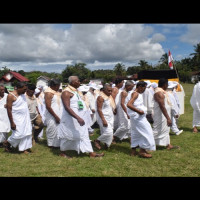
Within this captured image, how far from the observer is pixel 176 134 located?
809cm

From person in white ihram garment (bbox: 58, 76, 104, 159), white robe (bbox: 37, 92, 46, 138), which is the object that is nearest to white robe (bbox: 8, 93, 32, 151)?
person in white ihram garment (bbox: 58, 76, 104, 159)

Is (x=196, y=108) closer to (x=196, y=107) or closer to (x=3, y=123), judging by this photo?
(x=196, y=107)

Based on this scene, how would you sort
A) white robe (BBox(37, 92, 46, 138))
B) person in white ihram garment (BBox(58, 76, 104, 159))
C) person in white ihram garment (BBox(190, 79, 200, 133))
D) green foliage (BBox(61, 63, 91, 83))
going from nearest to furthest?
person in white ihram garment (BBox(58, 76, 104, 159)) → white robe (BBox(37, 92, 46, 138)) → person in white ihram garment (BBox(190, 79, 200, 133)) → green foliage (BBox(61, 63, 91, 83))

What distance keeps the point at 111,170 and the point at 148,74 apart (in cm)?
1013

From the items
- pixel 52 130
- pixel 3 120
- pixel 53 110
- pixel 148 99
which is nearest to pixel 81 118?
pixel 53 110

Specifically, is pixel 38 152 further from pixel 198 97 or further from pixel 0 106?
pixel 198 97

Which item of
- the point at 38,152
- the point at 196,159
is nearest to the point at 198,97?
the point at 196,159

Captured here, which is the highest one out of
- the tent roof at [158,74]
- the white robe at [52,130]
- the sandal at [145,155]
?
the tent roof at [158,74]

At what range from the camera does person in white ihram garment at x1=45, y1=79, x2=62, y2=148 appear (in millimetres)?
6262

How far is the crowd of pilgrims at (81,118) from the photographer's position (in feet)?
18.0

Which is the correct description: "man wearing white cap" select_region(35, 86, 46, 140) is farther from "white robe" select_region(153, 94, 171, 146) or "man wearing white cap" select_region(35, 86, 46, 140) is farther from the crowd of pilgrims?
"white robe" select_region(153, 94, 171, 146)

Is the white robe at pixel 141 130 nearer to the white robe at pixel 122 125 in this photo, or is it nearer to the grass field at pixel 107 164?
the grass field at pixel 107 164

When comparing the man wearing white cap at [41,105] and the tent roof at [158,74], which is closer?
the man wearing white cap at [41,105]

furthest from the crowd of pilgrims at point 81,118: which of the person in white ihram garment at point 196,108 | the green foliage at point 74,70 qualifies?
the green foliage at point 74,70
